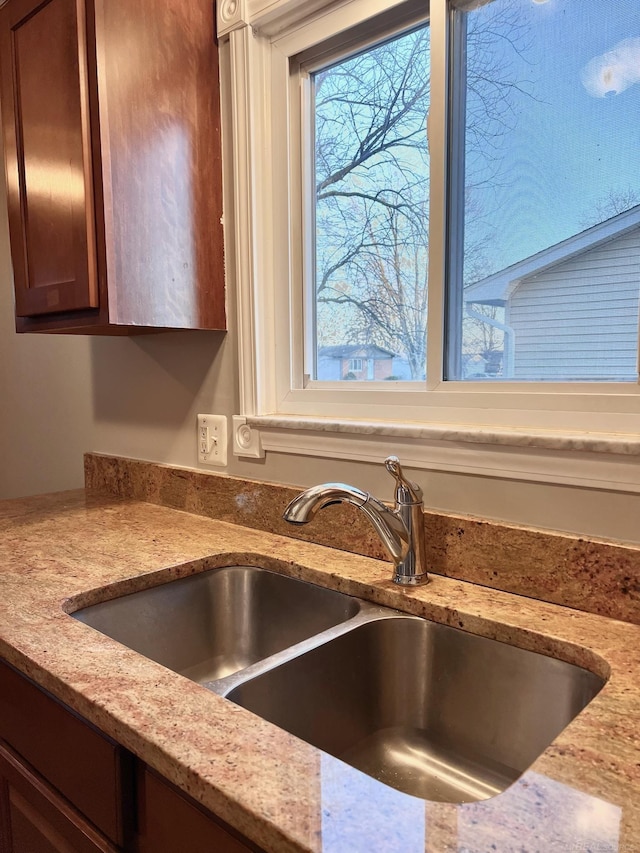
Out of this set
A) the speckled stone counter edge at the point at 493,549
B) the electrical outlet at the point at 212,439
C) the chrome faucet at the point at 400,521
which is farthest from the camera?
the electrical outlet at the point at 212,439

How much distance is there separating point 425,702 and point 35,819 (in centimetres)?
55

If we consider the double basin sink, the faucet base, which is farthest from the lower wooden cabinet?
the faucet base

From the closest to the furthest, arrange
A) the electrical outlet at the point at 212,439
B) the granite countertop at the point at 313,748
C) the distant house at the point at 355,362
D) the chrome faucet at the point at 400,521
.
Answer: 1. the granite countertop at the point at 313,748
2. the chrome faucet at the point at 400,521
3. the distant house at the point at 355,362
4. the electrical outlet at the point at 212,439

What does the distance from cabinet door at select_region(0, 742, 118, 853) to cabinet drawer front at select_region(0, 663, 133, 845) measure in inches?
0.6

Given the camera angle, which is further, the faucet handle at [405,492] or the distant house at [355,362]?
the distant house at [355,362]

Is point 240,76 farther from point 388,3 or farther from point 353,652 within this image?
point 353,652

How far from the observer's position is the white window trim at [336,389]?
89cm

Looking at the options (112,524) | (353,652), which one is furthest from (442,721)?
(112,524)

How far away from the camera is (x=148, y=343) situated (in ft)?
5.16

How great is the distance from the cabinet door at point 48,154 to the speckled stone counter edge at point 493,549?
54cm

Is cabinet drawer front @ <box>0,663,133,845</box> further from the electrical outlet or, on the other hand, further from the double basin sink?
the electrical outlet

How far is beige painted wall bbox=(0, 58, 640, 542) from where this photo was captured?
2.97 feet

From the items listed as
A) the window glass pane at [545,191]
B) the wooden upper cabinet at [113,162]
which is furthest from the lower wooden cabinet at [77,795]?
the window glass pane at [545,191]

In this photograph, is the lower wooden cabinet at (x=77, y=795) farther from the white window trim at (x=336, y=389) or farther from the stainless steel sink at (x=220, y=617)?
the white window trim at (x=336, y=389)
